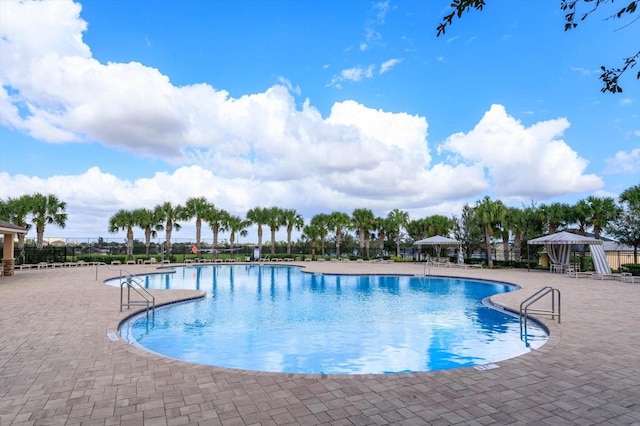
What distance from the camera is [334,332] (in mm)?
9320

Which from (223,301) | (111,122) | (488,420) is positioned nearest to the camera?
(488,420)

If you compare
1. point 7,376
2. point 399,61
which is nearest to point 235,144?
point 399,61

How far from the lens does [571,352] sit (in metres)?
6.10

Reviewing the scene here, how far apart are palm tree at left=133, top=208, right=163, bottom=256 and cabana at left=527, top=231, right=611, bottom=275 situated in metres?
29.8

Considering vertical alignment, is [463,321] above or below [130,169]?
below

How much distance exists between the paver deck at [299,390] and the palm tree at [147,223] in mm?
28293

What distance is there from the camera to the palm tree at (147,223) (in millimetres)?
33419

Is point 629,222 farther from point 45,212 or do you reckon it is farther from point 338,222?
point 45,212

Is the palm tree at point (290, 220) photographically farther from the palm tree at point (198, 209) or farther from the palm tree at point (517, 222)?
the palm tree at point (517, 222)

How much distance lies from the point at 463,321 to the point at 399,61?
10.6 m

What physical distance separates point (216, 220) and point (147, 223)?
6303mm

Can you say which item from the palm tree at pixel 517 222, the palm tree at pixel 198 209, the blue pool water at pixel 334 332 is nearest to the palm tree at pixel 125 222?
the palm tree at pixel 198 209

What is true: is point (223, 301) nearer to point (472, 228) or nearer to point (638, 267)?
point (638, 267)

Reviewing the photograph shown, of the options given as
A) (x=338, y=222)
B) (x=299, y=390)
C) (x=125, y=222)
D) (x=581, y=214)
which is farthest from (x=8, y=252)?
(x=581, y=214)
